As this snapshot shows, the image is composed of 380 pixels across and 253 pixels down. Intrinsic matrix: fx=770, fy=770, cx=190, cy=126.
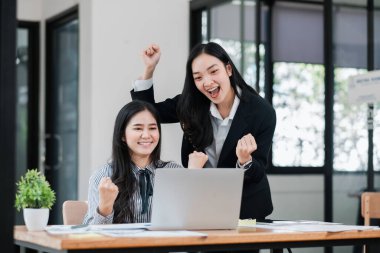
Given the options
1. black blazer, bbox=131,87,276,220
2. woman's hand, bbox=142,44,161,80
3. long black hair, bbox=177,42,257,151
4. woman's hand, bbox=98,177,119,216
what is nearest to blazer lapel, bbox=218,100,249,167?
black blazer, bbox=131,87,276,220

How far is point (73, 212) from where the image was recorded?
3043mm

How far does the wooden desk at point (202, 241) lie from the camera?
1945 millimetres

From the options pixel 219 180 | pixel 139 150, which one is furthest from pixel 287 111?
pixel 219 180

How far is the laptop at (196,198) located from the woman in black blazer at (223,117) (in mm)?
405

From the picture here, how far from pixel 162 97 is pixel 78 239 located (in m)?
3.98

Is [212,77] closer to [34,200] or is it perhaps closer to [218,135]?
[218,135]

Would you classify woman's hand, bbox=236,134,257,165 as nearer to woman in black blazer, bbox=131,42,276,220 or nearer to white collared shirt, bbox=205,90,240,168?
woman in black blazer, bbox=131,42,276,220

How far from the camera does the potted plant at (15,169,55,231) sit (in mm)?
2336

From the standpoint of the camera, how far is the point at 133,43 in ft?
19.2

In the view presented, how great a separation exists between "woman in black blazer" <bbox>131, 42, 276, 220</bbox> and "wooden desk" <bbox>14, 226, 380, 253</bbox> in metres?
0.44

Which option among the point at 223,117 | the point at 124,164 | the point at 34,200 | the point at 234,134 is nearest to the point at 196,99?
the point at 223,117
